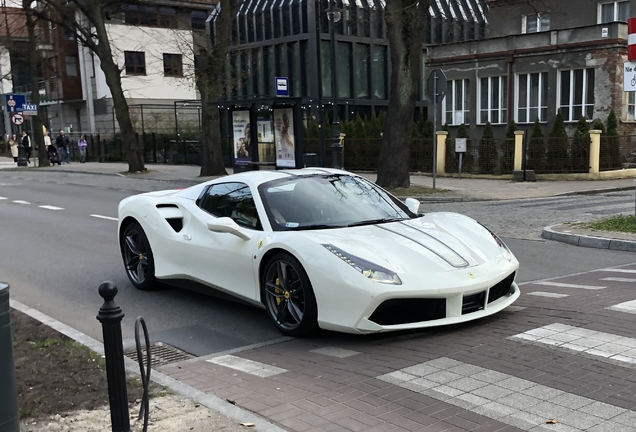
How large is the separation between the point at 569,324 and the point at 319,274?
2.14 m

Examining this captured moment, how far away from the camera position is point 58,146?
134 ft

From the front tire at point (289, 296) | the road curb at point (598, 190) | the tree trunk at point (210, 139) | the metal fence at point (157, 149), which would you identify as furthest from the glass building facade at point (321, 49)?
the front tire at point (289, 296)

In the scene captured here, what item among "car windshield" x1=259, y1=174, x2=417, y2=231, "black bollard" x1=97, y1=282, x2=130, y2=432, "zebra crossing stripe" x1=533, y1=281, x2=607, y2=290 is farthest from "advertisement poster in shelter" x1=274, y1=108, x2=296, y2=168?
"black bollard" x1=97, y1=282, x2=130, y2=432

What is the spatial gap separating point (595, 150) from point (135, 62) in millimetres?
38878

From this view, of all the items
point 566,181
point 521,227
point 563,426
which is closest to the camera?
point 563,426

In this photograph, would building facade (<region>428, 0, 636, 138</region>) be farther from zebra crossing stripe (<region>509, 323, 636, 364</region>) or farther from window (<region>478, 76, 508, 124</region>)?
zebra crossing stripe (<region>509, 323, 636, 364</region>)

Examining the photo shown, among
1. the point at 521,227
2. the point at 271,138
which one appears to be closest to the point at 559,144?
the point at 271,138

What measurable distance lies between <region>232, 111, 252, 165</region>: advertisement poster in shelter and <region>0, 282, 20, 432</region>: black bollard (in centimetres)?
2140

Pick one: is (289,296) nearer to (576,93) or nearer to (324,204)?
(324,204)

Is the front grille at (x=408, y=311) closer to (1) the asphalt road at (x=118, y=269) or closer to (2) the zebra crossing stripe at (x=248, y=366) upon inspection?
(2) the zebra crossing stripe at (x=248, y=366)

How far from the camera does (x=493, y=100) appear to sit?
32.6 m

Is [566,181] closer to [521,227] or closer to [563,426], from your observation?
[521,227]

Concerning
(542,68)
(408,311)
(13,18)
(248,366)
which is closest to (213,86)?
(542,68)

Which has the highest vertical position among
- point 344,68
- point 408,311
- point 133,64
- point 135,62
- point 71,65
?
point 71,65
